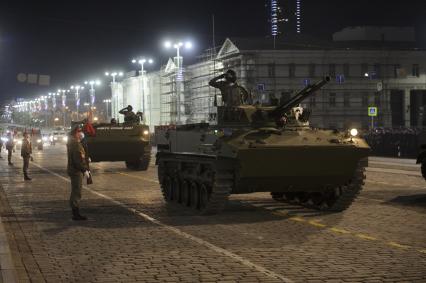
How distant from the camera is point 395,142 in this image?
134 feet

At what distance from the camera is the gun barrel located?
15273mm

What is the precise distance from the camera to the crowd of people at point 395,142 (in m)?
39.3

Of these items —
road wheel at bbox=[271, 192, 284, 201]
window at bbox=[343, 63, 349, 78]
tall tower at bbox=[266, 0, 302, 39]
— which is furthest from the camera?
tall tower at bbox=[266, 0, 302, 39]

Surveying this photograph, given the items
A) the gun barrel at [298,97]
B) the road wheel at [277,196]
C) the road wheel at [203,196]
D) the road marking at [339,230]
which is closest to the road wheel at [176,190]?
the road wheel at [203,196]

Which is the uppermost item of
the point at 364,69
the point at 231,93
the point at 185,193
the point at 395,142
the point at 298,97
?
the point at 364,69

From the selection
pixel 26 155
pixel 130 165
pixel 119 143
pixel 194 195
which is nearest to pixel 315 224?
pixel 194 195

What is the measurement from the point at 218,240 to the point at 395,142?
30.6m

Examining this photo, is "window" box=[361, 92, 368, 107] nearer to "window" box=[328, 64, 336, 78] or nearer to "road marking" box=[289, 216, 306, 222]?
"window" box=[328, 64, 336, 78]

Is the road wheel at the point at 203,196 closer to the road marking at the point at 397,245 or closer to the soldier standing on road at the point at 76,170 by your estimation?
the soldier standing on road at the point at 76,170

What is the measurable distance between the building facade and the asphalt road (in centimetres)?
5473

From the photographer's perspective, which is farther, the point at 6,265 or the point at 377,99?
the point at 377,99

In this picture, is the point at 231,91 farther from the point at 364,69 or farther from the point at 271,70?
the point at 364,69

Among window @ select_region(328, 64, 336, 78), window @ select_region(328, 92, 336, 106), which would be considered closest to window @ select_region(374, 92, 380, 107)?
window @ select_region(328, 92, 336, 106)

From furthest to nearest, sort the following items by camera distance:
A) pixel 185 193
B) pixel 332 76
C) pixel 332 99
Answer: pixel 332 99, pixel 332 76, pixel 185 193
